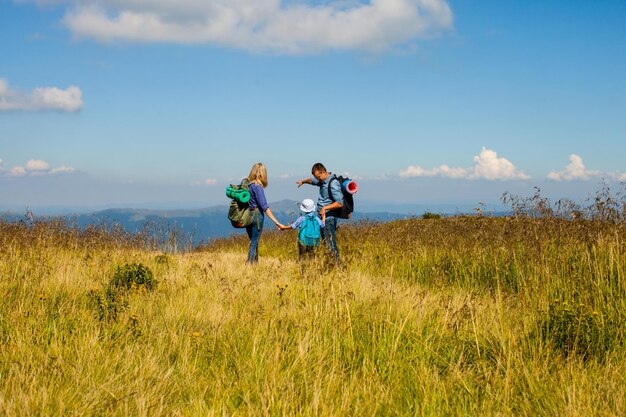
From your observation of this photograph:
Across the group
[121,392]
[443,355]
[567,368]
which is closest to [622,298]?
[567,368]

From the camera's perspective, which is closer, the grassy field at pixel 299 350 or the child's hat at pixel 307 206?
the grassy field at pixel 299 350

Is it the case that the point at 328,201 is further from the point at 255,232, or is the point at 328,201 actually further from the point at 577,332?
the point at 577,332

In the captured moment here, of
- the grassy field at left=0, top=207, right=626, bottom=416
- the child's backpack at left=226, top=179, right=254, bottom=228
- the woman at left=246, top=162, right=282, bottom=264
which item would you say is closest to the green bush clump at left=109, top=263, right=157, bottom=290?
the grassy field at left=0, top=207, right=626, bottom=416

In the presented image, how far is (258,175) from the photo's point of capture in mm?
10031

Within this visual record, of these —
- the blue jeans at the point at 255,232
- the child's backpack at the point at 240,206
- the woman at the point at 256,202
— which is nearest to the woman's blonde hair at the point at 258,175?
the woman at the point at 256,202

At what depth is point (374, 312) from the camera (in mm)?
4664

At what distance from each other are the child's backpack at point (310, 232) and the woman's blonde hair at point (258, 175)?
123 centimetres

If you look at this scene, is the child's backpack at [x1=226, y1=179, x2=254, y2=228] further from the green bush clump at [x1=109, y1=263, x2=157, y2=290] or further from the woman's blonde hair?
the green bush clump at [x1=109, y1=263, x2=157, y2=290]

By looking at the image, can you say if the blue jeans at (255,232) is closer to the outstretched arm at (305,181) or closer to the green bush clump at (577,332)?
the outstretched arm at (305,181)

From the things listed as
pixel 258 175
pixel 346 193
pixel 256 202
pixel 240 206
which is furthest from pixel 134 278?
pixel 346 193

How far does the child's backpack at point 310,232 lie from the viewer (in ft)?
30.9

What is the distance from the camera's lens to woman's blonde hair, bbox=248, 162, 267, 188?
9.99m

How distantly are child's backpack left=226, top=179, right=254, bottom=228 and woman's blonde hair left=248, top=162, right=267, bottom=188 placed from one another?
0.49 ft

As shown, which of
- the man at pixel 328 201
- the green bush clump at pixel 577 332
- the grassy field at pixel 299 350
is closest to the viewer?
the grassy field at pixel 299 350
